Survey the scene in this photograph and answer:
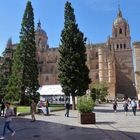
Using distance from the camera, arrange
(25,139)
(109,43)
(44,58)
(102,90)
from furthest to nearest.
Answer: (44,58)
(109,43)
(102,90)
(25,139)

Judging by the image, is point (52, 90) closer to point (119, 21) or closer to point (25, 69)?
point (25, 69)

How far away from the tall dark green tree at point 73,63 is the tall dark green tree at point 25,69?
868 centimetres

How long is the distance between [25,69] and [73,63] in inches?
446

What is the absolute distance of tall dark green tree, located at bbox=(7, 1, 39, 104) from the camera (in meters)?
Answer: 39.4

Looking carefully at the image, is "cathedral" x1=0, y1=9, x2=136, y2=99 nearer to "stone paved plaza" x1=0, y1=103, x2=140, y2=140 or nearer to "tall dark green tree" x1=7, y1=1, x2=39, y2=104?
"tall dark green tree" x1=7, y1=1, x2=39, y2=104

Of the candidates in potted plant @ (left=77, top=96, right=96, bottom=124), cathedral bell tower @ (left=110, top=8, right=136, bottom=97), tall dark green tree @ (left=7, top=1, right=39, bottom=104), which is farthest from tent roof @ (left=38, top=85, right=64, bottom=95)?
cathedral bell tower @ (left=110, top=8, right=136, bottom=97)

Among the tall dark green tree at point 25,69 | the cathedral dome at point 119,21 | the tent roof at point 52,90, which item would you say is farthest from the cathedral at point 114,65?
the tall dark green tree at point 25,69

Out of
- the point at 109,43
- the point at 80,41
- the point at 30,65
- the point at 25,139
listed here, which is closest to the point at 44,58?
the point at 109,43

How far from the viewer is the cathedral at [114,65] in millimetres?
90062

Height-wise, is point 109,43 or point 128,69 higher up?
point 109,43

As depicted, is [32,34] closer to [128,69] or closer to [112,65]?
[112,65]

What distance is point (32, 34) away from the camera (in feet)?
141

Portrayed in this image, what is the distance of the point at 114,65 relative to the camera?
298 feet

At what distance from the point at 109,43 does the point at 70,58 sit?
66404 mm
